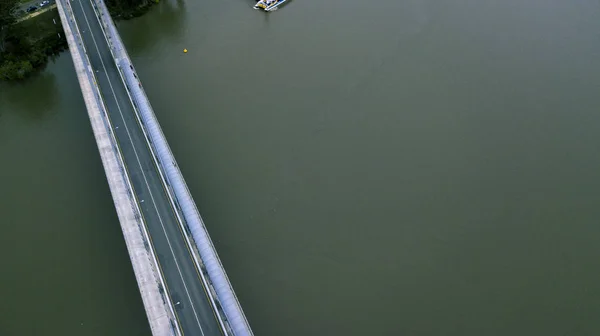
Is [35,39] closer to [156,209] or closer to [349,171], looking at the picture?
[156,209]

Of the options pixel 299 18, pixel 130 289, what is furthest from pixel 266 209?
pixel 299 18

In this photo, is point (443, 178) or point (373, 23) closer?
point (443, 178)

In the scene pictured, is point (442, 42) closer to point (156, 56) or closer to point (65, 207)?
point (156, 56)

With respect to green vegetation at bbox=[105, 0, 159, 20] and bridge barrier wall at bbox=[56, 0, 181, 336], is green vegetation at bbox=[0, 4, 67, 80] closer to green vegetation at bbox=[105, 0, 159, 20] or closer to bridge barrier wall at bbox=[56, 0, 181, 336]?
green vegetation at bbox=[105, 0, 159, 20]

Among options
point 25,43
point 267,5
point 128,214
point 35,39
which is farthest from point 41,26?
point 128,214

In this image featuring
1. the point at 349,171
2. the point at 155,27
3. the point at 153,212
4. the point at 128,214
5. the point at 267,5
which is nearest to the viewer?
the point at 128,214

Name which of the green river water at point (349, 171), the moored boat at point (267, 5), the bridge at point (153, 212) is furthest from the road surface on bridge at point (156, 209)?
the moored boat at point (267, 5)

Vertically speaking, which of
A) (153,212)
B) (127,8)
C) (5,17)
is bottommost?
(153,212)
